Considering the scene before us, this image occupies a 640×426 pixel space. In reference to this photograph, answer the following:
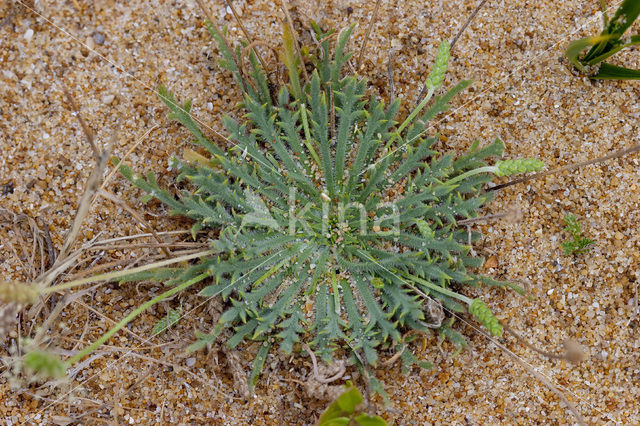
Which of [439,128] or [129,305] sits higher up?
[439,128]

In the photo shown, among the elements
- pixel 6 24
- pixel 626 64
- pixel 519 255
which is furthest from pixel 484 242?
pixel 6 24

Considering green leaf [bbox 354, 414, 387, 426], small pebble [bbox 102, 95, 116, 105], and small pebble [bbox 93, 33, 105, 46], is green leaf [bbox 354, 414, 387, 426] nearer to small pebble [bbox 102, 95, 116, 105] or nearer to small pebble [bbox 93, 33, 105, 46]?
small pebble [bbox 102, 95, 116, 105]

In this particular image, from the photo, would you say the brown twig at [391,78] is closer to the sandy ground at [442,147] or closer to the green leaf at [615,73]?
the sandy ground at [442,147]

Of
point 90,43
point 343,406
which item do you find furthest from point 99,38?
point 343,406

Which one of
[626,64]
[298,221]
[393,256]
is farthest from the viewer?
[626,64]

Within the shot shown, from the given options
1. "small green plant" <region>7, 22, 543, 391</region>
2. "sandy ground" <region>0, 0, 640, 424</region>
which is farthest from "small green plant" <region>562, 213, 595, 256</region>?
"small green plant" <region>7, 22, 543, 391</region>

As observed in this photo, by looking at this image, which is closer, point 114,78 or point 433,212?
point 433,212

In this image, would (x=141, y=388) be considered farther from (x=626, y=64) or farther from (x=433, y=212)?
(x=626, y=64)

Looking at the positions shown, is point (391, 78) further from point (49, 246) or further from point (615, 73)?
point (49, 246)
